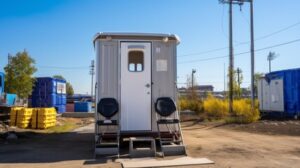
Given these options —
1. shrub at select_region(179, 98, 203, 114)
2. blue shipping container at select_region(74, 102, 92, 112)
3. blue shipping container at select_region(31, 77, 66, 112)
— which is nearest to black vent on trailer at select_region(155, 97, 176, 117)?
blue shipping container at select_region(31, 77, 66, 112)

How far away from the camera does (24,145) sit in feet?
40.0

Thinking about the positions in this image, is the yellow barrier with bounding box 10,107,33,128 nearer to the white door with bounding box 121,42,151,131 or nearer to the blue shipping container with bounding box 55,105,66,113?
the white door with bounding box 121,42,151,131

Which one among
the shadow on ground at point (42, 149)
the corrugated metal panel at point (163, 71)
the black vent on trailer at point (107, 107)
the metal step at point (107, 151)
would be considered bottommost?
the shadow on ground at point (42, 149)

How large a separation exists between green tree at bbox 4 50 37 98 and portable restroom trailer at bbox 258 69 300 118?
20.1 metres

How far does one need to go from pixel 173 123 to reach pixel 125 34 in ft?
9.03

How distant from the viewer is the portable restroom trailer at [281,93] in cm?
2211

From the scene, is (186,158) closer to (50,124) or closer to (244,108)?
(50,124)

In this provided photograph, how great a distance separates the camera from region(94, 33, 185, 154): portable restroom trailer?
10312 millimetres

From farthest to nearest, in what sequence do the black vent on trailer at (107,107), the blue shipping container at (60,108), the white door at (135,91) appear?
the blue shipping container at (60,108) → the white door at (135,91) → the black vent on trailer at (107,107)

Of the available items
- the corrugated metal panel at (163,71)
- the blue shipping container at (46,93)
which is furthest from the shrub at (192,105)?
the corrugated metal panel at (163,71)

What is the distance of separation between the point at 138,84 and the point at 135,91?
21cm

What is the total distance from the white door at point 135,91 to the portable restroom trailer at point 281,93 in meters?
14.2

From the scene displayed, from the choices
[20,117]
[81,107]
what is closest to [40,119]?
[20,117]

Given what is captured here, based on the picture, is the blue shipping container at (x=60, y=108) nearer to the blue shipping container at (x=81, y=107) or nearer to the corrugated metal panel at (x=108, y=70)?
the blue shipping container at (x=81, y=107)
